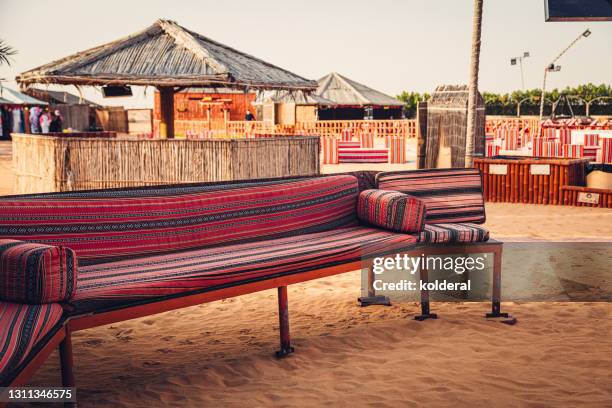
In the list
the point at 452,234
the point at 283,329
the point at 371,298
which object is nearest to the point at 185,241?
the point at 283,329

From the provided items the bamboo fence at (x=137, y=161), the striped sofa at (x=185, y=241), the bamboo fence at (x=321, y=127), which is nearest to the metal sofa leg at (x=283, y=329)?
the striped sofa at (x=185, y=241)

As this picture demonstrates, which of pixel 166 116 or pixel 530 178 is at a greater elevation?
pixel 166 116

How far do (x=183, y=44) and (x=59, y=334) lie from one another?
35.6 feet

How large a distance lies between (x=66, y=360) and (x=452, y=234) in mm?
2984

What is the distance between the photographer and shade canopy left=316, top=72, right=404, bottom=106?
42.5 m

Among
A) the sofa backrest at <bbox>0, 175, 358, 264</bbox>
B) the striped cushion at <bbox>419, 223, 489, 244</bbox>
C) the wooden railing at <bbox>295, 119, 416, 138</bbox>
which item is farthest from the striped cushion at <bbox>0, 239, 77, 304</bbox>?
the wooden railing at <bbox>295, 119, 416, 138</bbox>

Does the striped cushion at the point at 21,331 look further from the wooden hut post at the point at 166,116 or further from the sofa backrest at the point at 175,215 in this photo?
the wooden hut post at the point at 166,116

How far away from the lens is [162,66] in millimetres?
12961

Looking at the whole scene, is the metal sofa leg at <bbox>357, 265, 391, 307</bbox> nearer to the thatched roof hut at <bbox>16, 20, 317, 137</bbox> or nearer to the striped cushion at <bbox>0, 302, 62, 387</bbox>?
the striped cushion at <bbox>0, 302, 62, 387</bbox>

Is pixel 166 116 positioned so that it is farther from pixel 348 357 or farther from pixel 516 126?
pixel 516 126

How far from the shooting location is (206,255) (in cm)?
453

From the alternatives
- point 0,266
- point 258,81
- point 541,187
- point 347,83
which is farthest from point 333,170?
point 347,83

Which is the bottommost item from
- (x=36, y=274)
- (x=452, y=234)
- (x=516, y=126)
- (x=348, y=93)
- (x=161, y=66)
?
(x=452, y=234)

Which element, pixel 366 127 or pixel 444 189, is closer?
pixel 444 189
